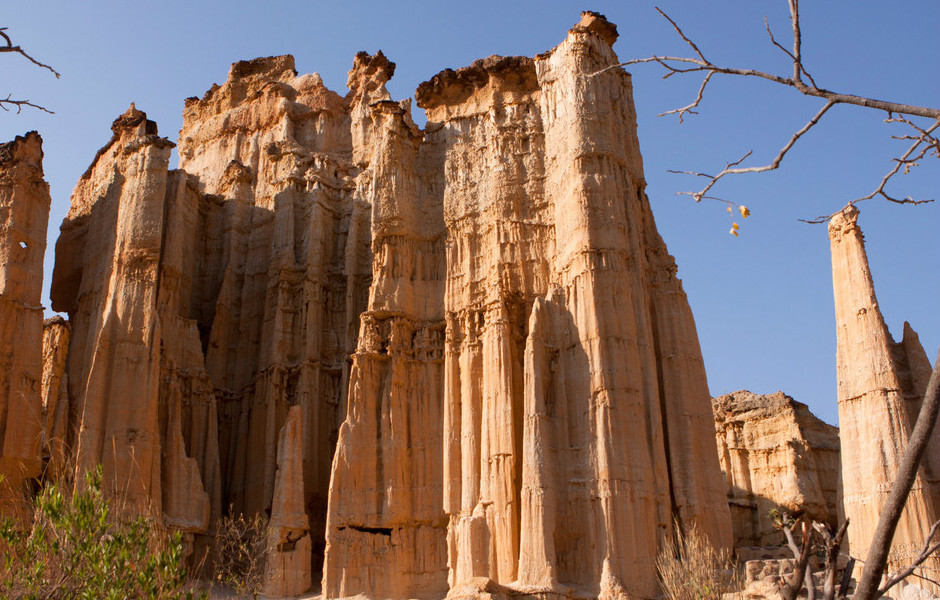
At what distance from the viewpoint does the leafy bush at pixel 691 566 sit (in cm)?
2420

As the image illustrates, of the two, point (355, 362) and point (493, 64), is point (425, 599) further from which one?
point (493, 64)

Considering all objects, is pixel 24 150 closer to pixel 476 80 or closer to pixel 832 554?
pixel 476 80

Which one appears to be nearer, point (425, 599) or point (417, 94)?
point (425, 599)

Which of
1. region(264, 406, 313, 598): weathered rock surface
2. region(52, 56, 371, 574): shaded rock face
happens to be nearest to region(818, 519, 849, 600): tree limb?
region(264, 406, 313, 598): weathered rock surface

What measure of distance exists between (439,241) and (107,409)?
1349 cm

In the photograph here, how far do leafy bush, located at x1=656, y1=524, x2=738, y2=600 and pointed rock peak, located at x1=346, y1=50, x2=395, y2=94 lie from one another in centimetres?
2985

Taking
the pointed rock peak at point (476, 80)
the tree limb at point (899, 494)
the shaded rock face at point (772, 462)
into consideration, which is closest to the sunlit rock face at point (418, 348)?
the pointed rock peak at point (476, 80)

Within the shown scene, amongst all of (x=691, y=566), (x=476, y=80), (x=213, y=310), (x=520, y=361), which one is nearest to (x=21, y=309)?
(x=213, y=310)

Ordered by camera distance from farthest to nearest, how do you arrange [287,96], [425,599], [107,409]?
[287,96]
[107,409]
[425,599]

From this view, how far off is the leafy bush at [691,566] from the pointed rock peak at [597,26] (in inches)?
718

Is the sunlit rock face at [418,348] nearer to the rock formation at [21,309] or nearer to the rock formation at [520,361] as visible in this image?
the rock formation at [520,361]

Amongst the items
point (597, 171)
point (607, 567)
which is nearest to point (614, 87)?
point (597, 171)

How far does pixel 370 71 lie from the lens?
5141 centimetres

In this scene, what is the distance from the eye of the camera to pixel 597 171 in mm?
34000
